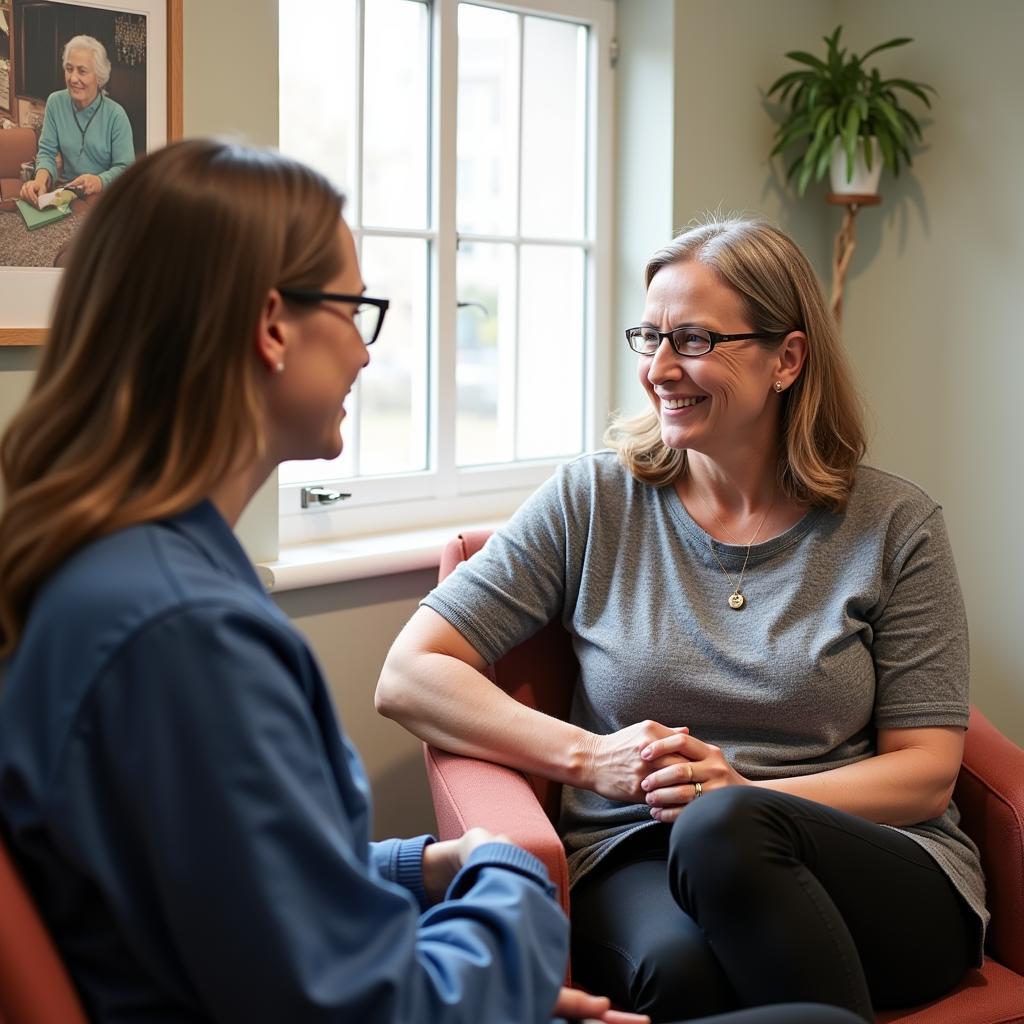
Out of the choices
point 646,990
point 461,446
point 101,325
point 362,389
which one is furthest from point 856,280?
point 101,325

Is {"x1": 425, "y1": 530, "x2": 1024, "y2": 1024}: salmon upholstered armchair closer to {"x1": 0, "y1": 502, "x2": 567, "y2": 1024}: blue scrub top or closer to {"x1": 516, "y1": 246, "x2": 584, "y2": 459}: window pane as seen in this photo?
{"x1": 0, "y1": 502, "x2": 567, "y2": 1024}: blue scrub top

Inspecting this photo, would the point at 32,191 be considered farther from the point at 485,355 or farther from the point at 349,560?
→ the point at 485,355

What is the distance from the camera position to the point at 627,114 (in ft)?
9.26

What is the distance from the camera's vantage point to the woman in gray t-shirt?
1.54 m

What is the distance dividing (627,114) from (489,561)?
54.1 inches

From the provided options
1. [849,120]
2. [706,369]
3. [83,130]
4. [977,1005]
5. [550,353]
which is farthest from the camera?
[550,353]

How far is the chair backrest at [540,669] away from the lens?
1.94 meters

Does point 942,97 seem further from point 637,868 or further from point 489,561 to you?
point 637,868

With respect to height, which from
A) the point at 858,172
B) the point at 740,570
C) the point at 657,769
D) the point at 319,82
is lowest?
the point at 657,769

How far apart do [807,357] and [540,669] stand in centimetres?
62

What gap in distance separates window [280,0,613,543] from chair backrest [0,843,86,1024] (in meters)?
1.58

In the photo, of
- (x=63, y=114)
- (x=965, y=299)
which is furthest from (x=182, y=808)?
(x=965, y=299)

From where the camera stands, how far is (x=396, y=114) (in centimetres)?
254

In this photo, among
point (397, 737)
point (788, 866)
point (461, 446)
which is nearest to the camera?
point (788, 866)
